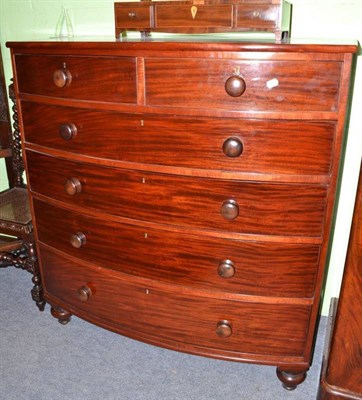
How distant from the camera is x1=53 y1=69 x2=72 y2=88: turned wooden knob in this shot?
4.45ft

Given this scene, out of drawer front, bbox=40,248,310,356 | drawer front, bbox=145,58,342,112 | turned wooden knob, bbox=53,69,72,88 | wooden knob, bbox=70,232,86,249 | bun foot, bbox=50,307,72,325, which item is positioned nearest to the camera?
drawer front, bbox=145,58,342,112

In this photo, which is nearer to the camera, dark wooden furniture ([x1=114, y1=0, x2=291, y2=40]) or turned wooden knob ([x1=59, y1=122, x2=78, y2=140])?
dark wooden furniture ([x1=114, y1=0, x2=291, y2=40])

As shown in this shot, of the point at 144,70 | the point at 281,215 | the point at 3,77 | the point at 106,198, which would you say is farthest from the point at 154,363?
the point at 3,77

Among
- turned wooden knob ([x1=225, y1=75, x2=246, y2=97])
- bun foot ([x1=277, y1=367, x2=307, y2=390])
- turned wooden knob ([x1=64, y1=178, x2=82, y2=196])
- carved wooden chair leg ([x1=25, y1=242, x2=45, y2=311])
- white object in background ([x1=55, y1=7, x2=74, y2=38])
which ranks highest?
white object in background ([x1=55, y1=7, x2=74, y2=38])

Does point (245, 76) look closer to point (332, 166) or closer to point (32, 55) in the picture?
point (332, 166)

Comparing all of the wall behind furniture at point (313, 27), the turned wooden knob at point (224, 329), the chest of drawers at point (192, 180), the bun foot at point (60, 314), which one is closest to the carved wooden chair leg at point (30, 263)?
the bun foot at point (60, 314)

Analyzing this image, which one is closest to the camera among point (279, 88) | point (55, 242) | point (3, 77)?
point (279, 88)

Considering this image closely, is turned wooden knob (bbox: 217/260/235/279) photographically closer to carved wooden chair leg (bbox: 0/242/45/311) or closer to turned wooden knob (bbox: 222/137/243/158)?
turned wooden knob (bbox: 222/137/243/158)

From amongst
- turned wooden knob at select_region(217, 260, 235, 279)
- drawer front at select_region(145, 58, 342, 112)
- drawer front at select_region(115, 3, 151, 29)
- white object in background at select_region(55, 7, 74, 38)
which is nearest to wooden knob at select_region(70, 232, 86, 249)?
turned wooden knob at select_region(217, 260, 235, 279)

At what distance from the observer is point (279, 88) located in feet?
3.81

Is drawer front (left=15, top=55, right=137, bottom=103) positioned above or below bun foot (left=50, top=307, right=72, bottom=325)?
above

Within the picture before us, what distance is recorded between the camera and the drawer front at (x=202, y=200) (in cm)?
128

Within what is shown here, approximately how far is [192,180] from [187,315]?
52 cm

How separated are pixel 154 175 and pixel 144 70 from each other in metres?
0.32
